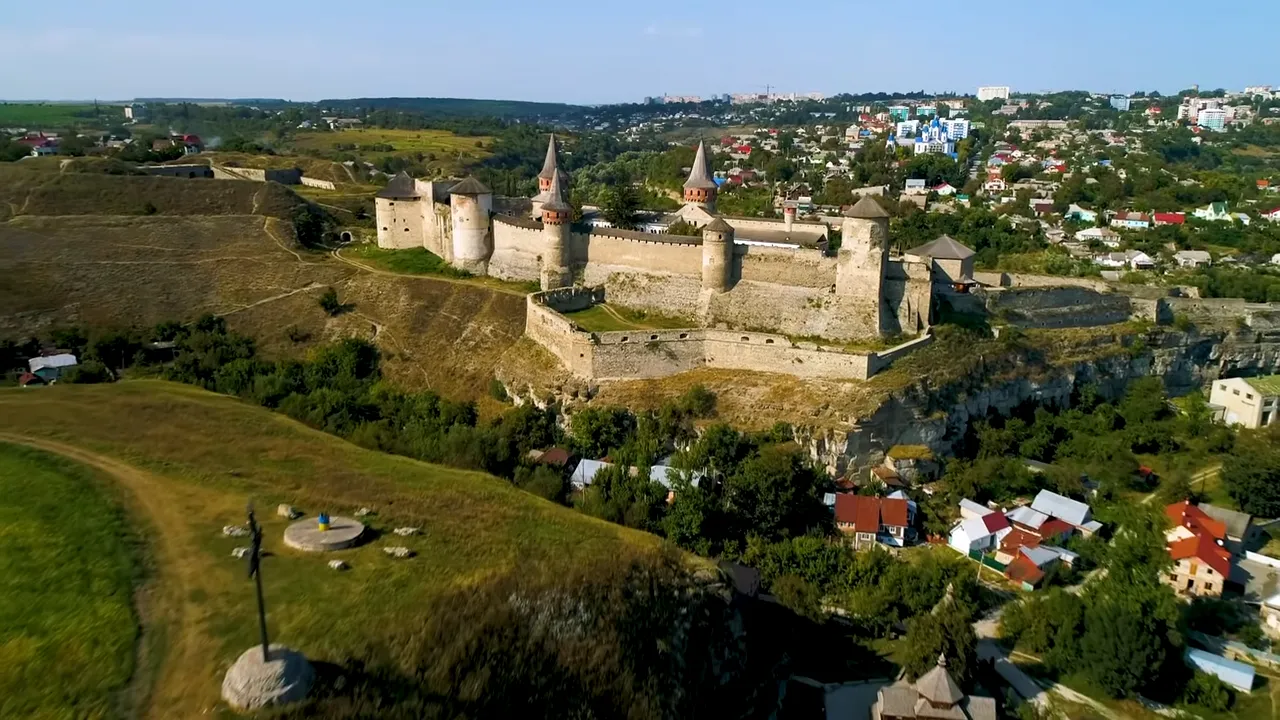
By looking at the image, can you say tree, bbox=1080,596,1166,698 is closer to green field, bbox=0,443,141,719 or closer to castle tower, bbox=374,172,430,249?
green field, bbox=0,443,141,719

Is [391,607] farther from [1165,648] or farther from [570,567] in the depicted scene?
[1165,648]

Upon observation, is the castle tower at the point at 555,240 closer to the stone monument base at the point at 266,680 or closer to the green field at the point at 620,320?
the green field at the point at 620,320

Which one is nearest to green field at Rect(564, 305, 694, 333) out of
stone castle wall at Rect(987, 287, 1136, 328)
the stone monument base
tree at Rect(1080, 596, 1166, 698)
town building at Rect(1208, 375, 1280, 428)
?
stone castle wall at Rect(987, 287, 1136, 328)

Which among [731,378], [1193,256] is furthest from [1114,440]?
[1193,256]

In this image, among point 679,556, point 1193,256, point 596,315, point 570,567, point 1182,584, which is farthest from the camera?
point 1193,256

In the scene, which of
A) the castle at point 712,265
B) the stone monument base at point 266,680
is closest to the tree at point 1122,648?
the castle at point 712,265

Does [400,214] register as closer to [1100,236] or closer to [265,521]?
[265,521]
